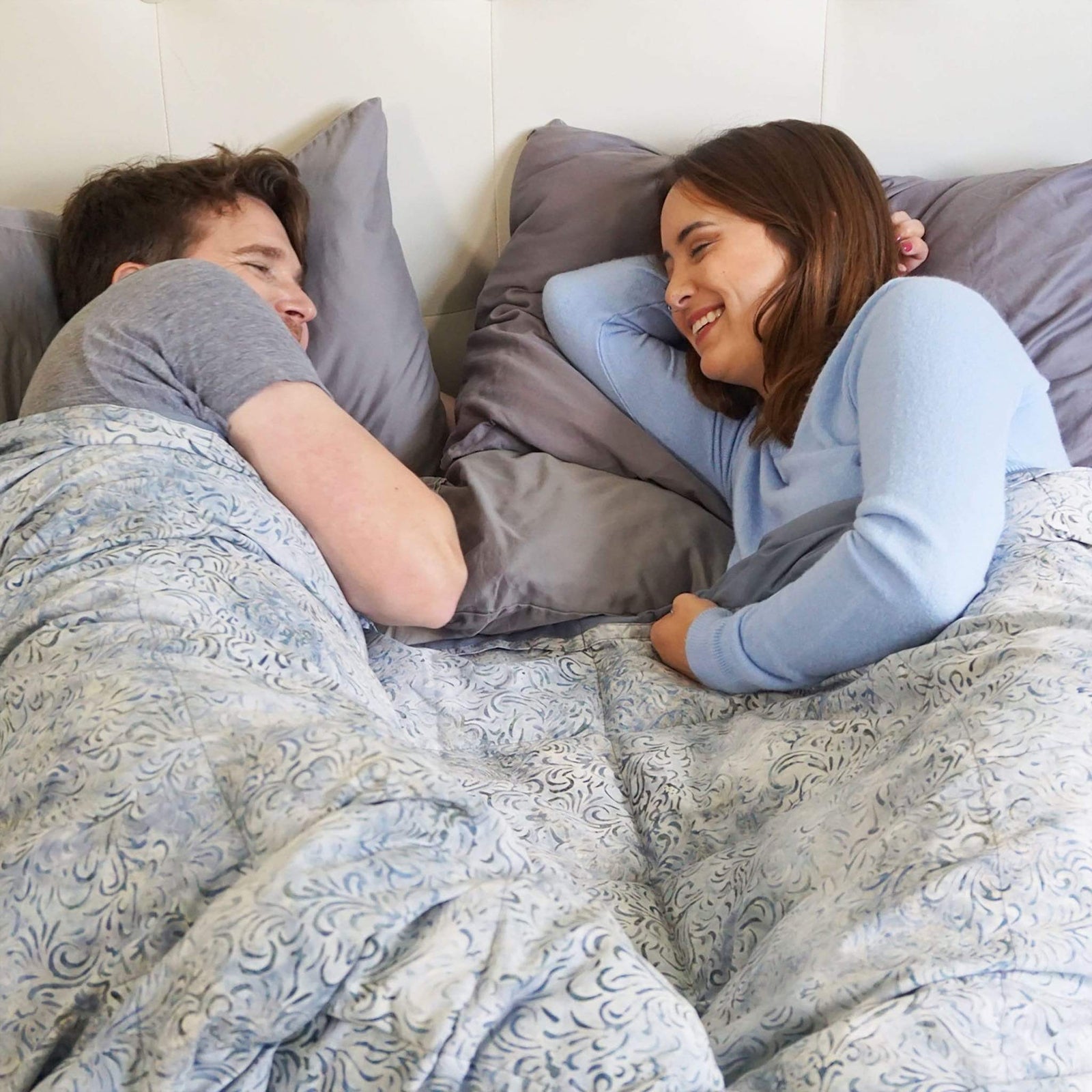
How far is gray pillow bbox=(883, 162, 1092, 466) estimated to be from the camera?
1.35 metres

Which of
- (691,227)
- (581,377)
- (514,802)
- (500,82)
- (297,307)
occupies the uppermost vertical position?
(500,82)

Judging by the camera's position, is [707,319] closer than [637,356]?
Yes

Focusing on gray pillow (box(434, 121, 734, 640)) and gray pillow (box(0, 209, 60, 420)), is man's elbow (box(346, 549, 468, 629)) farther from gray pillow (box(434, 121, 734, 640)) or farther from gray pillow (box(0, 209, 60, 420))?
gray pillow (box(0, 209, 60, 420))

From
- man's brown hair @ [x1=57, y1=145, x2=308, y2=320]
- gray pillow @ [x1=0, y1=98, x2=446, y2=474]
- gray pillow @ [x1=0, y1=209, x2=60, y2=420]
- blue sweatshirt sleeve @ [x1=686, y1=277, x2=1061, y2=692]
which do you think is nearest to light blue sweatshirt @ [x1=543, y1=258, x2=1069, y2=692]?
blue sweatshirt sleeve @ [x1=686, y1=277, x2=1061, y2=692]

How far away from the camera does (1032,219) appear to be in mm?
1393

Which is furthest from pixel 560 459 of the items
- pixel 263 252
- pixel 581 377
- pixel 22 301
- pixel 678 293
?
pixel 22 301

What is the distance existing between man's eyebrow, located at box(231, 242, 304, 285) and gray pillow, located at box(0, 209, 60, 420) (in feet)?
0.86

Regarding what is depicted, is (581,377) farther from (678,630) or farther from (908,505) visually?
(908,505)

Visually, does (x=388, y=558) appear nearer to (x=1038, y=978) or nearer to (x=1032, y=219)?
(x=1038, y=978)

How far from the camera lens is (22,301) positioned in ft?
4.46

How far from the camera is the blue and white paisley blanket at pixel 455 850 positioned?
55 cm

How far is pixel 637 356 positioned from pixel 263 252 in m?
0.52

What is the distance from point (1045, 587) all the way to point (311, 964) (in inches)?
28.8

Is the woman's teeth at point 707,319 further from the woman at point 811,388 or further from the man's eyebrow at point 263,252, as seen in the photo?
the man's eyebrow at point 263,252
